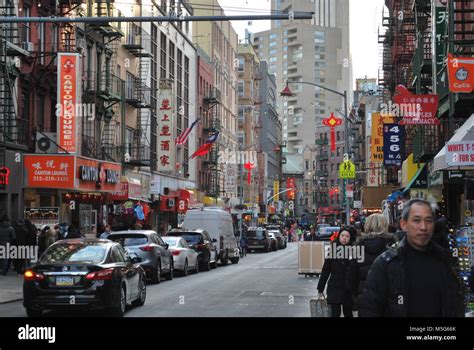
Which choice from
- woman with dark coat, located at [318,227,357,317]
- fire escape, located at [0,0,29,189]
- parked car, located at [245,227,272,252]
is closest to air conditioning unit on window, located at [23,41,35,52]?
fire escape, located at [0,0,29,189]

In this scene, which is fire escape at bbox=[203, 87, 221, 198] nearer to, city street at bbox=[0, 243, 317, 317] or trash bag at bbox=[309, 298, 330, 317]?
city street at bbox=[0, 243, 317, 317]

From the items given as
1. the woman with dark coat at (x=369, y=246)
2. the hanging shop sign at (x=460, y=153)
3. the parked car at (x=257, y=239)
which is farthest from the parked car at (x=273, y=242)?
the woman with dark coat at (x=369, y=246)

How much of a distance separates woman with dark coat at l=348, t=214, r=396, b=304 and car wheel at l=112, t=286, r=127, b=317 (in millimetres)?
6896

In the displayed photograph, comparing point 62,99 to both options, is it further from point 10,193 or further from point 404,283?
point 404,283

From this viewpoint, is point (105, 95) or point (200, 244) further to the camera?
point (105, 95)

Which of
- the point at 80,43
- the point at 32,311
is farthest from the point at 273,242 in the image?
the point at 32,311

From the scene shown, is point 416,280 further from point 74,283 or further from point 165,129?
point 165,129

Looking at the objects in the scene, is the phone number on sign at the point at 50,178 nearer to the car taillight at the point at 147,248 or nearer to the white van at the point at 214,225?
the white van at the point at 214,225

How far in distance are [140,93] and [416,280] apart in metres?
44.2

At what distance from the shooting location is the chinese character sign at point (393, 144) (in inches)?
1613

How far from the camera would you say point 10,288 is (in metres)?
22.7

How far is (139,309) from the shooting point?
1748 cm

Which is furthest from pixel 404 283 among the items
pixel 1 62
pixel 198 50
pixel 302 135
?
pixel 302 135

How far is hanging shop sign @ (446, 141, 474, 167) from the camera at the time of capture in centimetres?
1770
